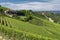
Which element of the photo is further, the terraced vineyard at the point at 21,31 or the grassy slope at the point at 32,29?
the grassy slope at the point at 32,29

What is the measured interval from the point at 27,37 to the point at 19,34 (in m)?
2.95

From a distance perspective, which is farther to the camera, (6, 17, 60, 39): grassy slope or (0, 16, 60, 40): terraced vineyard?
(6, 17, 60, 39): grassy slope

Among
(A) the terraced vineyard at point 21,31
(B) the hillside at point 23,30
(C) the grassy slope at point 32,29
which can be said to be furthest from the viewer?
(C) the grassy slope at point 32,29

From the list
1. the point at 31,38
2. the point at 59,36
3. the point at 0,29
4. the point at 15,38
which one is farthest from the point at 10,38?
the point at 59,36

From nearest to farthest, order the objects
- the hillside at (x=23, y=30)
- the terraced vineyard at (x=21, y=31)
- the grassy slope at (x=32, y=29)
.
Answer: the terraced vineyard at (x=21, y=31) < the hillside at (x=23, y=30) < the grassy slope at (x=32, y=29)

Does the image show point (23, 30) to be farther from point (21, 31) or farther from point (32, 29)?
point (32, 29)

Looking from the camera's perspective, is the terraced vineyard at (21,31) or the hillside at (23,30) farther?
the hillside at (23,30)

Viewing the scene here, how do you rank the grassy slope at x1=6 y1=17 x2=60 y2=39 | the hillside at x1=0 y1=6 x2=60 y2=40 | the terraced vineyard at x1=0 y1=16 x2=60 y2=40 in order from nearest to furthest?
the terraced vineyard at x1=0 y1=16 x2=60 y2=40 → the hillside at x1=0 y1=6 x2=60 y2=40 → the grassy slope at x1=6 y1=17 x2=60 y2=39

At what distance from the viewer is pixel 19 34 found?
66.8 metres

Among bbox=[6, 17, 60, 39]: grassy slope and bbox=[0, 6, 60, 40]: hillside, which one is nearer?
bbox=[0, 6, 60, 40]: hillside

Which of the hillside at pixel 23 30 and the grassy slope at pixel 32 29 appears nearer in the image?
the hillside at pixel 23 30

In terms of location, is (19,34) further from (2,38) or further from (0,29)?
(2,38)

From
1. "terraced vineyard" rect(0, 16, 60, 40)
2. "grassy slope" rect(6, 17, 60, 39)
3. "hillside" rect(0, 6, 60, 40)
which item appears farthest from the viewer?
"grassy slope" rect(6, 17, 60, 39)

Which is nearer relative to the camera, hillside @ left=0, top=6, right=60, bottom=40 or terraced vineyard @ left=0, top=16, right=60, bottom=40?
terraced vineyard @ left=0, top=16, right=60, bottom=40
